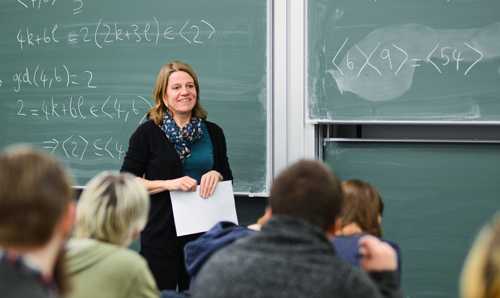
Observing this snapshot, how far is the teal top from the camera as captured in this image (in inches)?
90.1

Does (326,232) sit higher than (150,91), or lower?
lower

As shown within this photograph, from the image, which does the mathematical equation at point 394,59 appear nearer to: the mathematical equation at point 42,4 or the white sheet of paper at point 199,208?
the white sheet of paper at point 199,208

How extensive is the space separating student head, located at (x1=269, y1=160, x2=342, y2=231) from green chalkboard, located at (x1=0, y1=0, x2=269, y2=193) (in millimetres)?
1670

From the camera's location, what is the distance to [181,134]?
2254 millimetres

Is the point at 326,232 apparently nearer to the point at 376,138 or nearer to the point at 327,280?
the point at 327,280

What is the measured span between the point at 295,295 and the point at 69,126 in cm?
256

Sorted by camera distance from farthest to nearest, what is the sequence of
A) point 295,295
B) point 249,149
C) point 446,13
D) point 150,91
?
point 150,91 → point 249,149 → point 446,13 → point 295,295

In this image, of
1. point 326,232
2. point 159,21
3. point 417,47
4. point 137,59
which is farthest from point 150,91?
point 326,232

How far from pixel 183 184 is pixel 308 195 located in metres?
1.17

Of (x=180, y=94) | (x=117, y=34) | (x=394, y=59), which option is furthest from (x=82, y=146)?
(x=394, y=59)

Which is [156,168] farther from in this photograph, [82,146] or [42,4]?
[42,4]

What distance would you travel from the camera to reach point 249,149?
9.14 feet

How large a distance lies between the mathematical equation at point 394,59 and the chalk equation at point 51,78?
5.31 feet

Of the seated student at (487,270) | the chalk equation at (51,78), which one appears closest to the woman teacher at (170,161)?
the chalk equation at (51,78)
